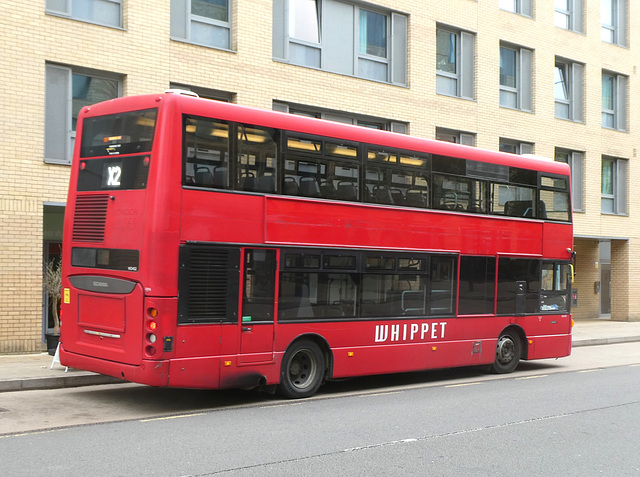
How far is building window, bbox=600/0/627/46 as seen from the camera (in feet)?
96.2

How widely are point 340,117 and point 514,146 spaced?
7.84 m

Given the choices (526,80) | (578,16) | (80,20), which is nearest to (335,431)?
(80,20)

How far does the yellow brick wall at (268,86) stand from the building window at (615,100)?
31 centimetres

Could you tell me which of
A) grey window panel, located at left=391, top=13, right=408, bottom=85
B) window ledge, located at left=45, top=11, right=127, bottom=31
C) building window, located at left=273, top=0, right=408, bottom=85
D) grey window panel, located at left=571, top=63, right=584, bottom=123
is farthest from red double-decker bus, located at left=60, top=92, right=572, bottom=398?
grey window panel, located at left=571, top=63, right=584, bottom=123

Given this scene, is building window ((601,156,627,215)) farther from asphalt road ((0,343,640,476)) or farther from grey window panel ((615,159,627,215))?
asphalt road ((0,343,640,476))

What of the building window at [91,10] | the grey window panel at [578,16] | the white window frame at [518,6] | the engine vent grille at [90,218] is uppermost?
the grey window panel at [578,16]

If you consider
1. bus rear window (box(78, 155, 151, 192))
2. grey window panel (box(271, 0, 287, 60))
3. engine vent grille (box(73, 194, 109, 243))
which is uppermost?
grey window panel (box(271, 0, 287, 60))

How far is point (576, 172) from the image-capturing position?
27.7m

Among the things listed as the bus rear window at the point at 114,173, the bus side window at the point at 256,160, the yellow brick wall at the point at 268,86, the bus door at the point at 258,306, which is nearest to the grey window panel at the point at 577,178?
the yellow brick wall at the point at 268,86

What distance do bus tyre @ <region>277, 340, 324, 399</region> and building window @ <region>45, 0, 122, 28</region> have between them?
8.69 meters

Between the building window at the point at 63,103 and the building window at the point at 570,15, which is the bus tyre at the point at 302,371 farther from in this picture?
the building window at the point at 570,15

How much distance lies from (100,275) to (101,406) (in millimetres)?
1714

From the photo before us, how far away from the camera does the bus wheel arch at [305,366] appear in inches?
437

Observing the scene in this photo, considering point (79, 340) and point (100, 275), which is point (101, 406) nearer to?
point (79, 340)
